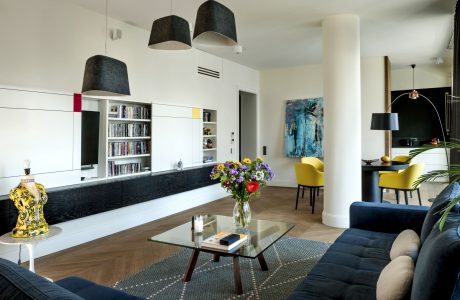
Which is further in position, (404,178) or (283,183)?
(283,183)

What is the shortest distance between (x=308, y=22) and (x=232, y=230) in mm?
3608

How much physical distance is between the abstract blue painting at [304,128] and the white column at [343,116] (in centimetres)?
319

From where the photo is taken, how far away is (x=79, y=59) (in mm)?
4418

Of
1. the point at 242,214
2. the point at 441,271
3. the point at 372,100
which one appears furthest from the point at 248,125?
the point at 441,271

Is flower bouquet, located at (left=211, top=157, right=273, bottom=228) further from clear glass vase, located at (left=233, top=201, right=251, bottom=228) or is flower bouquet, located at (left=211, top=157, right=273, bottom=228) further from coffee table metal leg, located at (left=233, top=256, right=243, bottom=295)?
coffee table metal leg, located at (left=233, top=256, right=243, bottom=295)

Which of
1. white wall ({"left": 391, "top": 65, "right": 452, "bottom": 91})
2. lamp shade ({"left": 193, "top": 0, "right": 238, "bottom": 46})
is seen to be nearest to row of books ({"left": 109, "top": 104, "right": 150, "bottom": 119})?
lamp shade ({"left": 193, "top": 0, "right": 238, "bottom": 46})

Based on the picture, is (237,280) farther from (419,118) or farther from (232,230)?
(419,118)

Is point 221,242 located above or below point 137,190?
below

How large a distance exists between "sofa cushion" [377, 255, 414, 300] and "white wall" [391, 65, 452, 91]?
837 centimetres

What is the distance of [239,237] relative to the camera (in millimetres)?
2832

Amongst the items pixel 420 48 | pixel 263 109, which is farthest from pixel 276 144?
pixel 420 48

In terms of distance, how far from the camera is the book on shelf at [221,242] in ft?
8.78

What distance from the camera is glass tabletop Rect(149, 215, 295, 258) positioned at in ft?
8.87

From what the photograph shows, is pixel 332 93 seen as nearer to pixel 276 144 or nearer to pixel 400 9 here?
pixel 400 9
